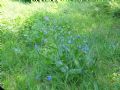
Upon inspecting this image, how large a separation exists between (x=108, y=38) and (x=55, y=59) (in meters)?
1.61

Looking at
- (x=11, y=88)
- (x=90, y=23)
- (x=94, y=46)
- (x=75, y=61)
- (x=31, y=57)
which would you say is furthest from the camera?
(x=90, y=23)

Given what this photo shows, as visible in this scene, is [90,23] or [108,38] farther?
[90,23]

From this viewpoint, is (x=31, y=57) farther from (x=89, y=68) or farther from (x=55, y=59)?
(x=89, y=68)

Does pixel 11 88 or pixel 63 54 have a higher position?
pixel 63 54

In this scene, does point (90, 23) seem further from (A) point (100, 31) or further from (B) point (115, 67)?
(B) point (115, 67)

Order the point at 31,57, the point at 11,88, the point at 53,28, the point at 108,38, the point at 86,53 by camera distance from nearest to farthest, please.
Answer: the point at 11,88 < the point at 86,53 < the point at 31,57 < the point at 108,38 < the point at 53,28

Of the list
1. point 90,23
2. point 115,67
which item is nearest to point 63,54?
point 115,67

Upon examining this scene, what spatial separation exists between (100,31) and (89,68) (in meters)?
1.89

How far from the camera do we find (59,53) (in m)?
3.50

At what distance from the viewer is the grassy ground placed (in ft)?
10.4

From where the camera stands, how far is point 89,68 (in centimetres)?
333

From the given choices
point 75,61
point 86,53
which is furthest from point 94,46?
point 75,61

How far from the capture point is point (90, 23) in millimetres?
5762

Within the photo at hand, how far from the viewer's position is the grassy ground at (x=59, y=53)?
3172 mm
